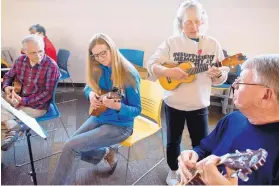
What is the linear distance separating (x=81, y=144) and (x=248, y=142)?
1100 millimetres

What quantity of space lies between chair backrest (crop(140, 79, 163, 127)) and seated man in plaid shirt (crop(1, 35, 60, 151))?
0.80m

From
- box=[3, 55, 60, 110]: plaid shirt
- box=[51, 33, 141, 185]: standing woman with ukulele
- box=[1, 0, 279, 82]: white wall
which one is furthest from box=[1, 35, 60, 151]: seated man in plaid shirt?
box=[1, 0, 279, 82]: white wall

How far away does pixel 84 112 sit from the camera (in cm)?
355

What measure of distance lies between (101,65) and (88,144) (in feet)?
1.89

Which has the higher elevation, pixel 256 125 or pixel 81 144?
pixel 256 125

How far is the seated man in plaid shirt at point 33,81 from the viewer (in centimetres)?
223

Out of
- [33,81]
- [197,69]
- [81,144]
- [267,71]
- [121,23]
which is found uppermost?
[121,23]

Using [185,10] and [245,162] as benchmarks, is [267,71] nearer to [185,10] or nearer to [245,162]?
[245,162]

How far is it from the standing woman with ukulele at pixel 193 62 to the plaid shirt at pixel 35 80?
0.98 m

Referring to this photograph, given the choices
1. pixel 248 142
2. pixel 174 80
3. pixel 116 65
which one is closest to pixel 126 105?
pixel 116 65

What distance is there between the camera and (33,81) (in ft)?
7.50

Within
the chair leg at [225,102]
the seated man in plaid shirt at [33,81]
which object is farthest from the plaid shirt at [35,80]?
the chair leg at [225,102]

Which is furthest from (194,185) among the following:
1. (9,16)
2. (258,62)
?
(9,16)

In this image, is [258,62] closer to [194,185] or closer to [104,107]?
[194,185]
